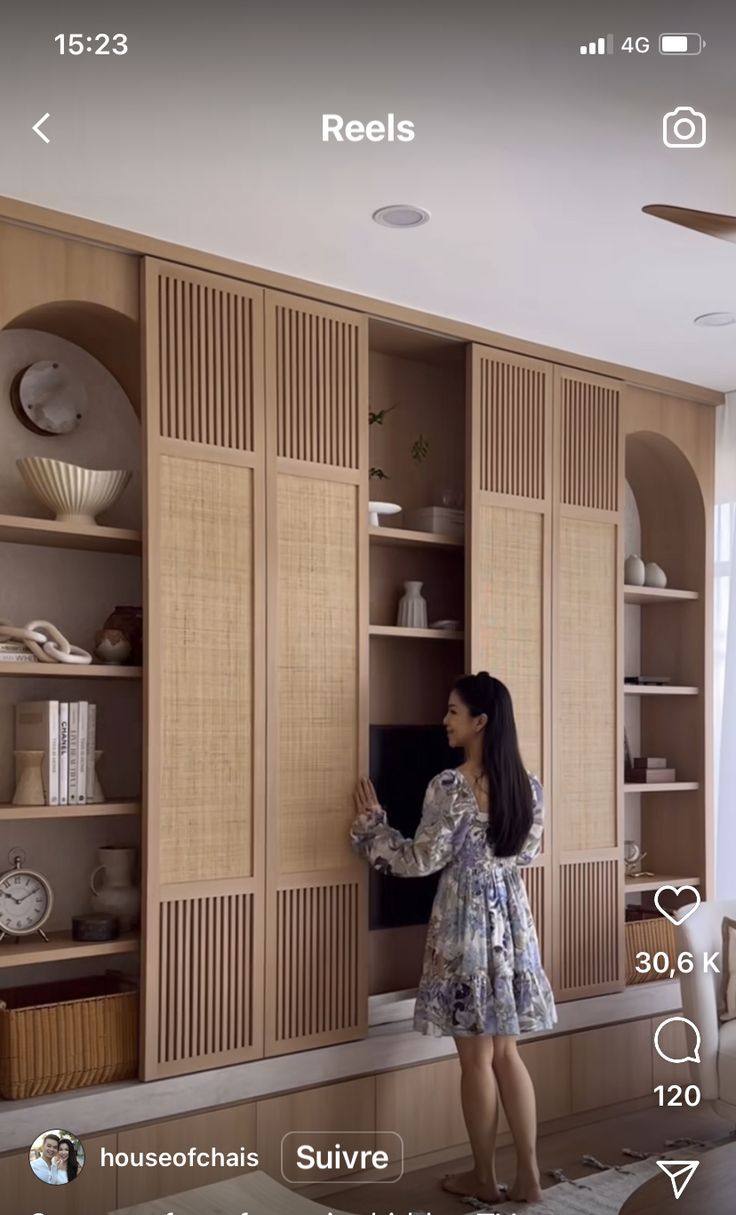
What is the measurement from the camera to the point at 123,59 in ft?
8.09

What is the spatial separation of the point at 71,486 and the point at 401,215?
1.14 metres

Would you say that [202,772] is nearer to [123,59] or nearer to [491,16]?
[123,59]

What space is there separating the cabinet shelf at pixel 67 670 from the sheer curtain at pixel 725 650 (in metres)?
2.66

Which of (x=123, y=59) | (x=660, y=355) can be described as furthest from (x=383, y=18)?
(x=660, y=355)

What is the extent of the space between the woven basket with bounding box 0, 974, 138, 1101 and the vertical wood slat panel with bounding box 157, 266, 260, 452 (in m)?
1.57

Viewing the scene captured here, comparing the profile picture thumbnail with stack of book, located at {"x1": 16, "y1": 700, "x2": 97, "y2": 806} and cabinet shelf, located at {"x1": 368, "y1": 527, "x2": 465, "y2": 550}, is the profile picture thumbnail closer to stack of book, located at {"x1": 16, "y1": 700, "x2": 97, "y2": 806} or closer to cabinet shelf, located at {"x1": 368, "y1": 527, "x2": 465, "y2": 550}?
stack of book, located at {"x1": 16, "y1": 700, "x2": 97, "y2": 806}

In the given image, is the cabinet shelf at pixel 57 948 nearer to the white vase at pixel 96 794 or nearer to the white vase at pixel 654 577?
the white vase at pixel 96 794

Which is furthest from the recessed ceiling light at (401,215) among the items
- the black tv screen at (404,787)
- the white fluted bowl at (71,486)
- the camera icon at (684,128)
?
the black tv screen at (404,787)

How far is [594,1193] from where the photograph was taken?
12.0ft

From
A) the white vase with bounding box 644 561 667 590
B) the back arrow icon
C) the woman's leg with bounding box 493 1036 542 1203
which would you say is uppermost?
the back arrow icon

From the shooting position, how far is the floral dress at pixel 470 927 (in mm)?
3668

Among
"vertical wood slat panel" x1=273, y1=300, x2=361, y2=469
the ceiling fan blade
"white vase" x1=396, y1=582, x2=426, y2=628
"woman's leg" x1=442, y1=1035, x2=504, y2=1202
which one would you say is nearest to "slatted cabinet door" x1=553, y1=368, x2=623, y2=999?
"white vase" x1=396, y1=582, x2=426, y2=628

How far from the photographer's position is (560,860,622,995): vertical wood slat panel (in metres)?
4.50

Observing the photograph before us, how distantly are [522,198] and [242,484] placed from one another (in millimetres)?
1136
